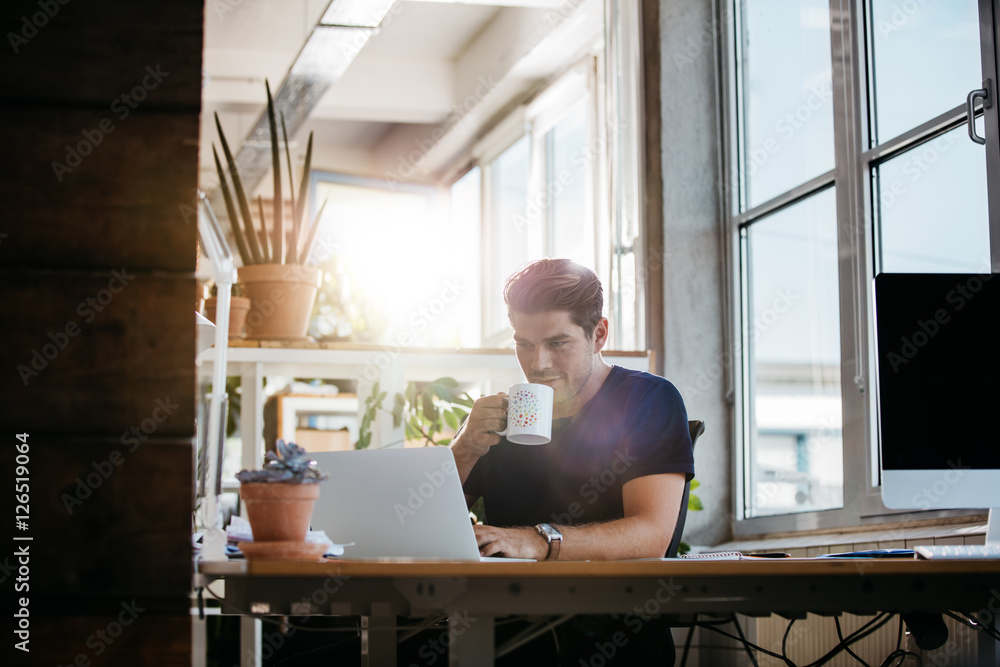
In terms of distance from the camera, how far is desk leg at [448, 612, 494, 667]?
4.32 feet

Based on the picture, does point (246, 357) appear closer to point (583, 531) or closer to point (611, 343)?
point (611, 343)

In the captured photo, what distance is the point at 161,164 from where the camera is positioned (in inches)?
43.2

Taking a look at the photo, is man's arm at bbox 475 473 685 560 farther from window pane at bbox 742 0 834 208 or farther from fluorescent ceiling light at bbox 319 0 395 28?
fluorescent ceiling light at bbox 319 0 395 28

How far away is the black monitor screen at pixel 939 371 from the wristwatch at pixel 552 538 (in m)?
0.58

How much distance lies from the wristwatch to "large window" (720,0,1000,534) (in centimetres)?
146

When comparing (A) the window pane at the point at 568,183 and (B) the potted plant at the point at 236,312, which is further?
(A) the window pane at the point at 568,183

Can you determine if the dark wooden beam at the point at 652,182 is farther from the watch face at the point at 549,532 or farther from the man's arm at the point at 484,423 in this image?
the watch face at the point at 549,532

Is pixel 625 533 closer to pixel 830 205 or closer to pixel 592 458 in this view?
pixel 592 458

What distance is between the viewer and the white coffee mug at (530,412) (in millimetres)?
1679

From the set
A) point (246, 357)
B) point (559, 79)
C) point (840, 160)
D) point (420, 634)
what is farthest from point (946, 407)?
point (559, 79)

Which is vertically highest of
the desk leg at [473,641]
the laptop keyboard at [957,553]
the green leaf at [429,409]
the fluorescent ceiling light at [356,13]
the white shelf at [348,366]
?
the fluorescent ceiling light at [356,13]

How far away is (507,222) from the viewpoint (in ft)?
20.4

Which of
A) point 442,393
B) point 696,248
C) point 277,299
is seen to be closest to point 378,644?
point 442,393

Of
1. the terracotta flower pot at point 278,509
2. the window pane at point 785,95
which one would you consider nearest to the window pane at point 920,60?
the window pane at point 785,95
